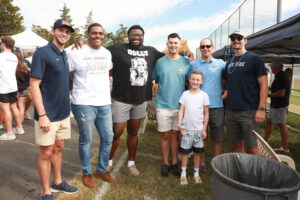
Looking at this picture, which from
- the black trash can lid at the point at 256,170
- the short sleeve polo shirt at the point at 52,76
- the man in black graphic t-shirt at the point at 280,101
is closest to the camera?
the black trash can lid at the point at 256,170

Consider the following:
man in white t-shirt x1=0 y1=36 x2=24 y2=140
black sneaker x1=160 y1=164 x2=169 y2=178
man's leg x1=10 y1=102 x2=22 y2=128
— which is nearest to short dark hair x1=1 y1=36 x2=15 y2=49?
man in white t-shirt x1=0 y1=36 x2=24 y2=140

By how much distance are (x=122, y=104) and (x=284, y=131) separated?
163 inches

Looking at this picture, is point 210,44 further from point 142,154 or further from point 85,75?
point 142,154

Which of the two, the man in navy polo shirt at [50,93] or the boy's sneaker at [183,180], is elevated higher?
the man in navy polo shirt at [50,93]

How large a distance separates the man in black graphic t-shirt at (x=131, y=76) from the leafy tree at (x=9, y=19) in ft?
107

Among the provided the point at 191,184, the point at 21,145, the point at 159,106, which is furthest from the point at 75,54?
the point at 21,145

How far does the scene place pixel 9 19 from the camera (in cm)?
2880

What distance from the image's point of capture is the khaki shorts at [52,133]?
232 centimetres

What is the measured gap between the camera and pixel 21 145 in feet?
14.6

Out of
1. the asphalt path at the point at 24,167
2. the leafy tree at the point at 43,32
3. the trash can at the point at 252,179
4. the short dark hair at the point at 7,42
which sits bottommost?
the asphalt path at the point at 24,167

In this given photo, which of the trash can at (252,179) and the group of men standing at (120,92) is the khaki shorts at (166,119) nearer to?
the group of men standing at (120,92)

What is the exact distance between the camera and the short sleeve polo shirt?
2182 millimetres

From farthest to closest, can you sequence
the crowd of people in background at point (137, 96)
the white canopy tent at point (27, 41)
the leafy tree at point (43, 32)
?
the leafy tree at point (43, 32) < the white canopy tent at point (27, 41) < the crowd of people in background at point (137, 96)

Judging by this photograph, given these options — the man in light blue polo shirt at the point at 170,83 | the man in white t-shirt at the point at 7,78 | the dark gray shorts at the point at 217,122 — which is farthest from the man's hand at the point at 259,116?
the man in white t-shirt at the point at 7,78
